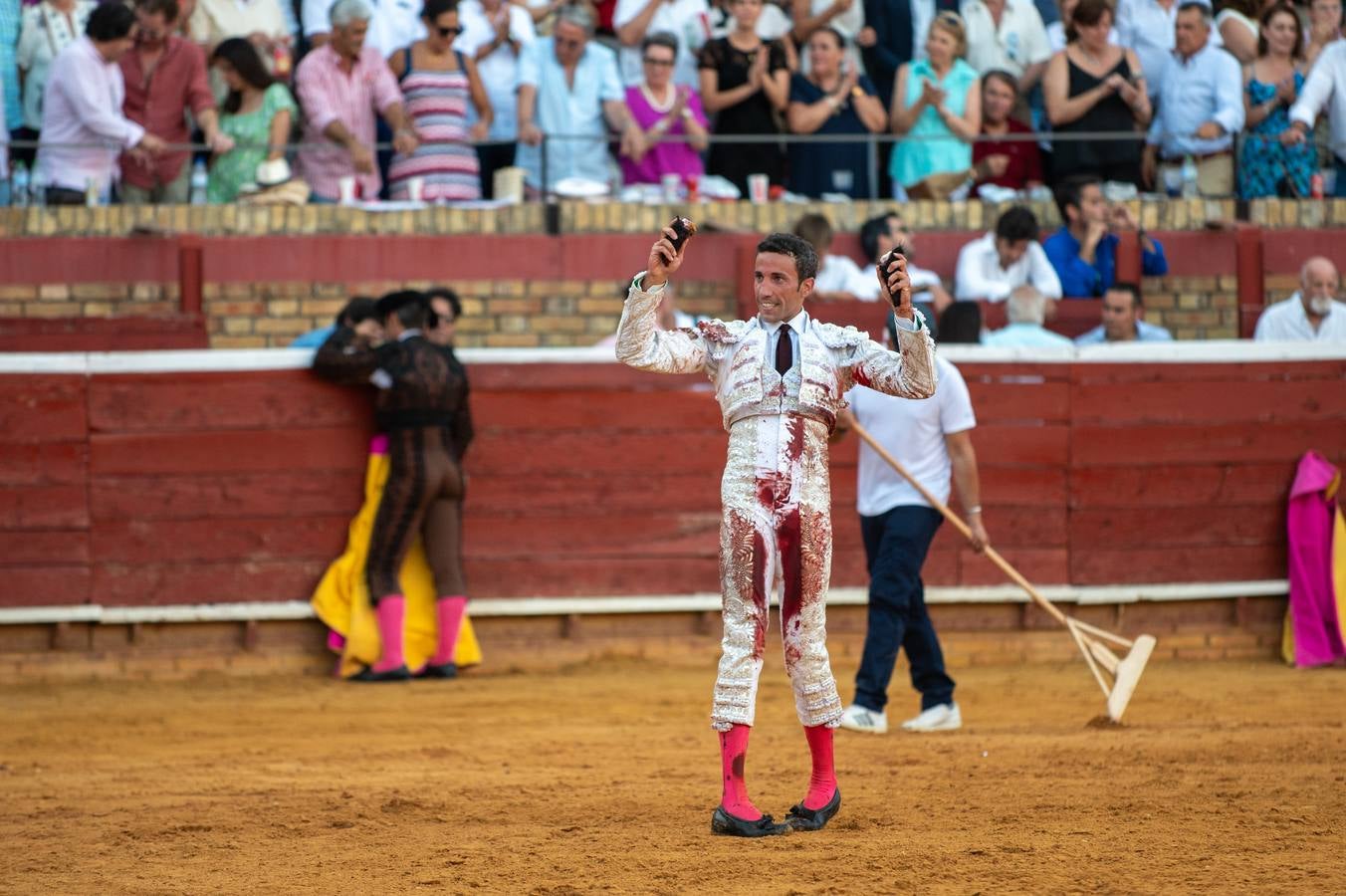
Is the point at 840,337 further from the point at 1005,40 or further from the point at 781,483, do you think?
the point at 1005,40

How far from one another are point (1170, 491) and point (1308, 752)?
362 centimetres

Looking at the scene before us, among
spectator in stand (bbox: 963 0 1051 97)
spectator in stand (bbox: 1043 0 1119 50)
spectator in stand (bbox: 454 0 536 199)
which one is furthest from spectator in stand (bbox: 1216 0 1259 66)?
spectator in stand (bbox: 454 0 536 199)

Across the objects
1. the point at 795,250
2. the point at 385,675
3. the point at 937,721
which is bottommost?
the point at 385,675

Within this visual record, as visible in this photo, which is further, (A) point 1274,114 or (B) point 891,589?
(A) point 1274,114

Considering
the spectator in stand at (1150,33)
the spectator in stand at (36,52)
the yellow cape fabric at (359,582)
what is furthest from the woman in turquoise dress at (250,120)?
the spectator in stand at (1150,33)

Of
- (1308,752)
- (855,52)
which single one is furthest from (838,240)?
(1308,752)

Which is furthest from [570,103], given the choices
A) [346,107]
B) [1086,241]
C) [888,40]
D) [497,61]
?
[1086,241]

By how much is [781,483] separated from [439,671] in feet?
14.4

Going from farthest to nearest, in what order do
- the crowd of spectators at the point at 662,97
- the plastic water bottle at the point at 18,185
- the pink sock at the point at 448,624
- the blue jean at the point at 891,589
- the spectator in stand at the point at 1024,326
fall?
the crowd of spectators at the point at 662,97, the plastic water bottle at the point at 18,185, the spectator in stand at the point at 1024,326, the pink sock at the point at 448,624, the blue jean at the point at 891,589

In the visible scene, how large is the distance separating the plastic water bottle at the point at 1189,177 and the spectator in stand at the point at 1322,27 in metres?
0.97

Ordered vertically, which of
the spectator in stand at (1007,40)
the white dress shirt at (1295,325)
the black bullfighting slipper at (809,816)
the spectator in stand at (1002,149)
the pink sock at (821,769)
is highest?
the spectator in stand at (1007,40)

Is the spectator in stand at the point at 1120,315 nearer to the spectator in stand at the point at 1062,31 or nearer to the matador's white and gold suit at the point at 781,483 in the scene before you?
the spectator in stand at the point at 1062,31

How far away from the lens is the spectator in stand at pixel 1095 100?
38.1 ft

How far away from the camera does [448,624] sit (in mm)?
9531
